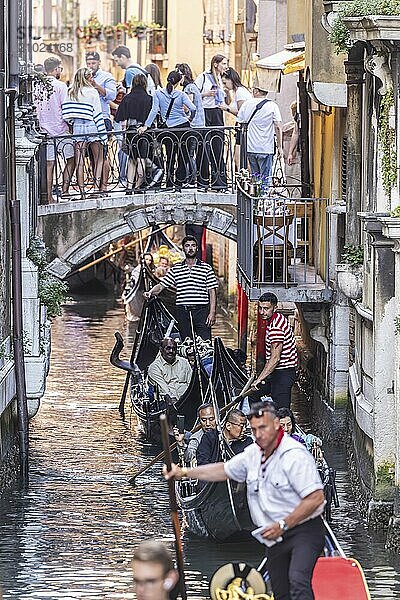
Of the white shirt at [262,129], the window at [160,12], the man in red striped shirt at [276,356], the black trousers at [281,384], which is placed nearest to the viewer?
the man in red striped shirt at [276,356]

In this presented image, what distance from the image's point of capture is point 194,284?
16.2 meters

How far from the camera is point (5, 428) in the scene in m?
13.0

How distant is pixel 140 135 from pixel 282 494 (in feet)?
33.7

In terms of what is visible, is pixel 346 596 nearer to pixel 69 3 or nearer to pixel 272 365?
pixel 272 365

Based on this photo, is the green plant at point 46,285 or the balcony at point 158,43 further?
the balcony at point 158,43

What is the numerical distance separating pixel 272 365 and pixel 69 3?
1143 inches

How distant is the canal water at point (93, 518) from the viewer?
35.2 ft

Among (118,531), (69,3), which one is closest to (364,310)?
(118,531)

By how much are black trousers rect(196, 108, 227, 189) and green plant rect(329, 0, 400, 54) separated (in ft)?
16.0

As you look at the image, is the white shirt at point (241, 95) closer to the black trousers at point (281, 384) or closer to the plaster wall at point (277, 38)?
the plaster wall at point (277, 38)

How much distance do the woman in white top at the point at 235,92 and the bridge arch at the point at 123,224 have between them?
0.63 metres

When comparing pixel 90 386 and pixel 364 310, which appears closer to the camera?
pixel 364 310

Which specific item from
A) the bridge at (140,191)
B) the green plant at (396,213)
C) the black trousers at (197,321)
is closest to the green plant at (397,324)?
the green plant at (396,213)

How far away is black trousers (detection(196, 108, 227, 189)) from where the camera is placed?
1742 centimetres
